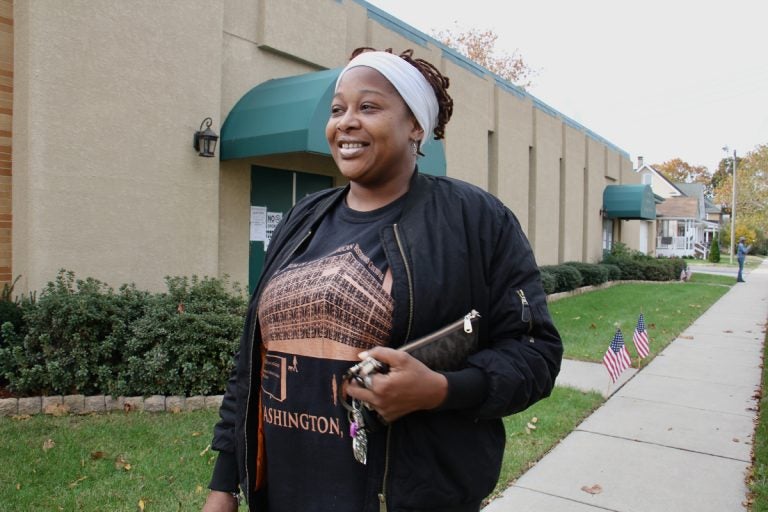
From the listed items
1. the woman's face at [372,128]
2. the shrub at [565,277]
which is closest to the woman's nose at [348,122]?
the woman's face at [372,128]

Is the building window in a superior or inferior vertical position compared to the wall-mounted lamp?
inferior

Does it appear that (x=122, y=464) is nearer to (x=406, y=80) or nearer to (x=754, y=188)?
(x=406, y=80)

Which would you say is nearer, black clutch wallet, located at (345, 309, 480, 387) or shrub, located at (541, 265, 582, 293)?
black clutch wallet, located at (345, 309, 480, 387)

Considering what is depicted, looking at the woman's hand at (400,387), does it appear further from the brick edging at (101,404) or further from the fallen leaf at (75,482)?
the brick edging at (101,404)

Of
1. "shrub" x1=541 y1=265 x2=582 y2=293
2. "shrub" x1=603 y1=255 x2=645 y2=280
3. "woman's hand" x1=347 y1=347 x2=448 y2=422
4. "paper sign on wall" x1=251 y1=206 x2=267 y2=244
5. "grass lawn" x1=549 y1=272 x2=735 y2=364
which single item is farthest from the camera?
"shrub" x1=603 y1=255 x2=645 y2=280

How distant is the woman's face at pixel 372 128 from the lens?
1.71 metres

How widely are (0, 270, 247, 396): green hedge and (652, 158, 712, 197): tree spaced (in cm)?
9371

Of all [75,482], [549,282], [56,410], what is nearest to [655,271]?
[549,282]

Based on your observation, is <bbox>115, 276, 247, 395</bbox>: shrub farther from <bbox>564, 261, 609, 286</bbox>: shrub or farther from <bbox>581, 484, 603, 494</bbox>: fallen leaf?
<bbox>564, 261, 609, 286</bbox>: shrub

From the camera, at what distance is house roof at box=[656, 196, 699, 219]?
50.8 metres

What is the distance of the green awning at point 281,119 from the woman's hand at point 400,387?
5.89 meters

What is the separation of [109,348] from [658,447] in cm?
496

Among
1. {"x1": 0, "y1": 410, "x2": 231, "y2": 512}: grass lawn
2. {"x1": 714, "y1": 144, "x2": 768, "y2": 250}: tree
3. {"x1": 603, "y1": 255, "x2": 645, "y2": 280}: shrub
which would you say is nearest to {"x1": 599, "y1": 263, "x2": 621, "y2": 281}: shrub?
{"x1": 603, "y1": 255, "x2": 645, "y2": 280}: shrub

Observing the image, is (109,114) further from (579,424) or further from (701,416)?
(701,416)
